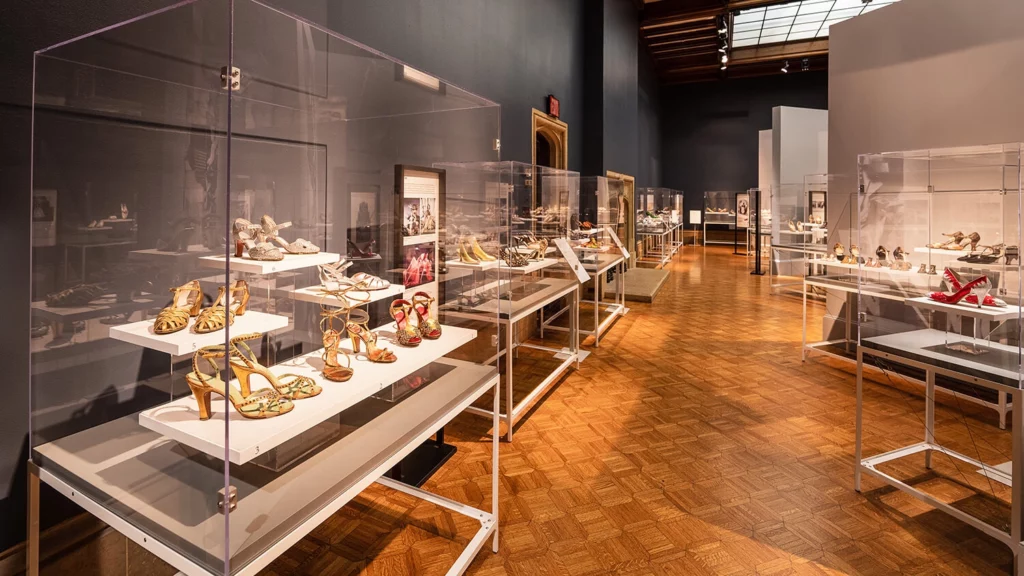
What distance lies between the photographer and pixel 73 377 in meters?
1.59

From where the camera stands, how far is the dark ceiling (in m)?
11.9

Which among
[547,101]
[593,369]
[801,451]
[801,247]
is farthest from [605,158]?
[801,451]

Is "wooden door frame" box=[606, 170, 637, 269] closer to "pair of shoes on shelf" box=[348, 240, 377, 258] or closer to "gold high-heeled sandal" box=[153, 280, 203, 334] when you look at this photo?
"pair of shoes on shelf" box=[348, 240, 377, 258]

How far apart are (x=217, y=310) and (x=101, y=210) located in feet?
1.79

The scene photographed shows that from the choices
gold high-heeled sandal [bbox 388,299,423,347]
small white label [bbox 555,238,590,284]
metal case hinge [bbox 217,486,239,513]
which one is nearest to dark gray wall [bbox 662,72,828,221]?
small white label [bbox 555,238,590,284]

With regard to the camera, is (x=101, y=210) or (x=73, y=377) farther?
(x=73, y=377)

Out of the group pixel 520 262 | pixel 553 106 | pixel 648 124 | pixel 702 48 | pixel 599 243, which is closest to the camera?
pixel 520 262

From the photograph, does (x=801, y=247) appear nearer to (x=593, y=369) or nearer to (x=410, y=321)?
(x=593, y=369)

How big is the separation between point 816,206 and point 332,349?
7.48 meters

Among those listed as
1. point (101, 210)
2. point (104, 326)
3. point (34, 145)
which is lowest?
point (104, 326)

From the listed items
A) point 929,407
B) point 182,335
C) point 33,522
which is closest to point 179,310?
point 182,335

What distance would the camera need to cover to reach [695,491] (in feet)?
9.00

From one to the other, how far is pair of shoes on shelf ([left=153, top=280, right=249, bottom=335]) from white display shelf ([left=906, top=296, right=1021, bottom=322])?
8.76 feet

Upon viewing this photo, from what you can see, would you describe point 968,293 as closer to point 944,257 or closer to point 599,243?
point 944,257
